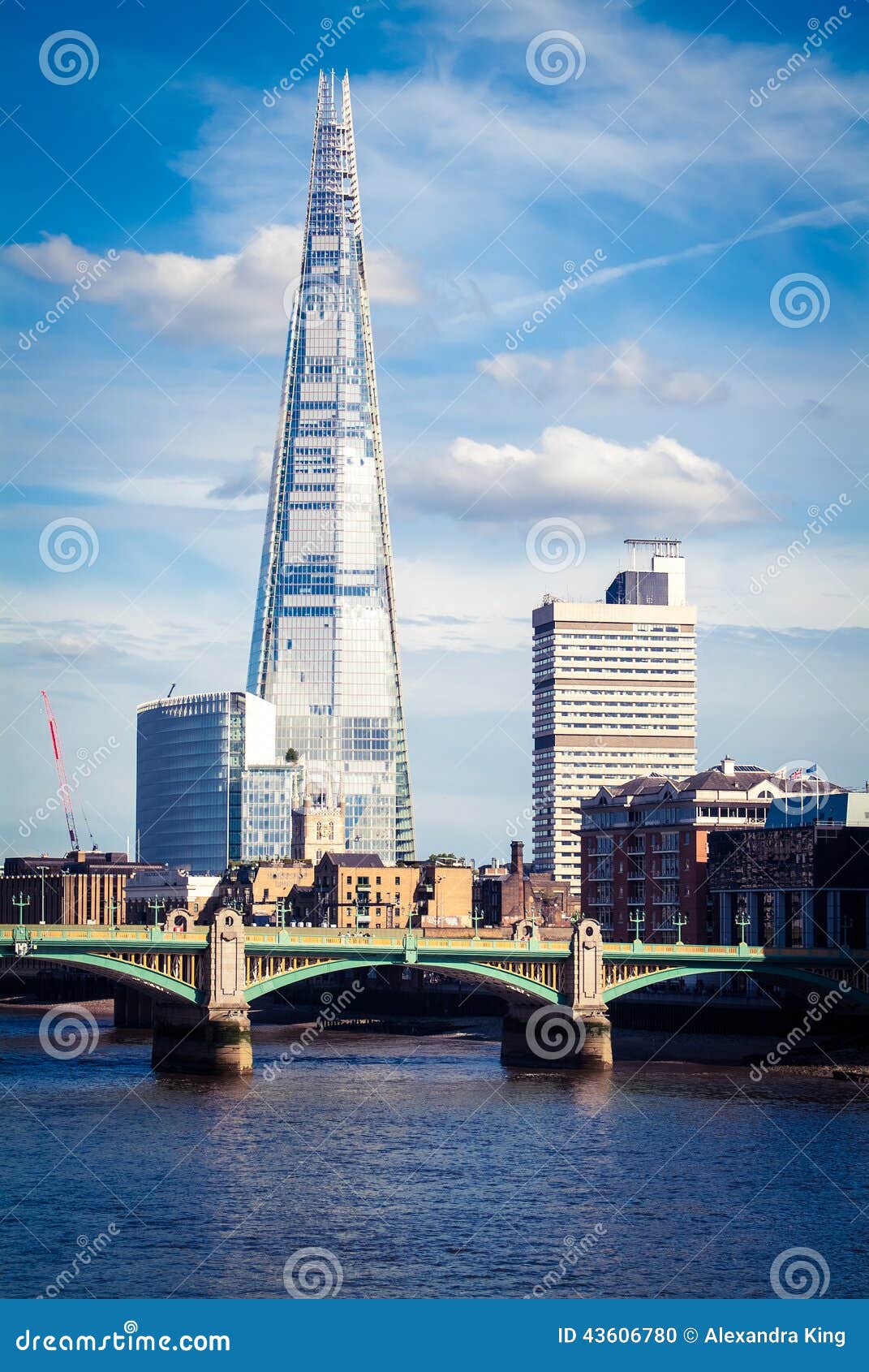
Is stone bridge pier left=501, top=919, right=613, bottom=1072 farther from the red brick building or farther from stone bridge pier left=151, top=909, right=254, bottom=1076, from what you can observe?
the red brick building

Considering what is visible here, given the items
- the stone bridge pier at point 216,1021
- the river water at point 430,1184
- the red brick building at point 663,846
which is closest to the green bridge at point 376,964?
the stone bridge pier at point 216,1021

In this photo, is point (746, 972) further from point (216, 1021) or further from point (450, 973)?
point (216, 1021)

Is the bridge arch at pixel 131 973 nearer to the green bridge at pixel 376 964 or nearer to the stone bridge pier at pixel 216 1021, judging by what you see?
the green bridge at pixel 376 964

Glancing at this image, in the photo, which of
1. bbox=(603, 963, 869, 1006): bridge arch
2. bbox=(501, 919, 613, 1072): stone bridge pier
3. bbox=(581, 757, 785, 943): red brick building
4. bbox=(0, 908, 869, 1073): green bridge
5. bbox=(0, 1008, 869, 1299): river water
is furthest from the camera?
bbox=(581, 757, 785, 943): red brick building

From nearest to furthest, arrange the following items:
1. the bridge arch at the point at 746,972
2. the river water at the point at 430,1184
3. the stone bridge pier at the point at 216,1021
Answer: the river water at the point at 430,1184, the stone bridge pier at the point at 216,1021, the bridge arch at the point at 746,972

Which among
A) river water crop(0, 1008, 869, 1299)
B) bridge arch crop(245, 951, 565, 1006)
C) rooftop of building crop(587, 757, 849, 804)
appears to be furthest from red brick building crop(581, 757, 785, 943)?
river water crop(0, 1008, 869, 1299)

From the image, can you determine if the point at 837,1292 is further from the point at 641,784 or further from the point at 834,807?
the point at 641,784

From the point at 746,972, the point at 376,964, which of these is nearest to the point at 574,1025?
the point at 376,964
